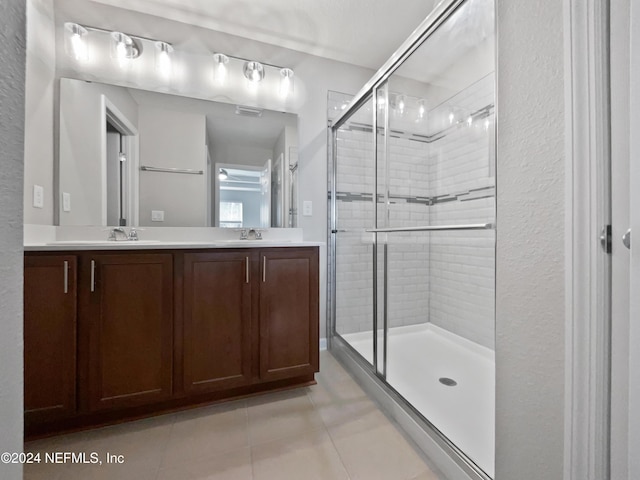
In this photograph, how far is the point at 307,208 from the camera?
7.00 ft

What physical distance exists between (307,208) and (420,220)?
104 centimetres

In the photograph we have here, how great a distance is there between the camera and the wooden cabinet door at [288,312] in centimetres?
152

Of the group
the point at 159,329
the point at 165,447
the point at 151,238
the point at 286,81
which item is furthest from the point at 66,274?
the point at 286,81

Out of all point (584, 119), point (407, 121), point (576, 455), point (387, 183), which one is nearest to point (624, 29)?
point (584, 119)

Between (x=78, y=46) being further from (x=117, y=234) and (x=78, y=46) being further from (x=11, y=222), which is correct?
(x=11, y=222)

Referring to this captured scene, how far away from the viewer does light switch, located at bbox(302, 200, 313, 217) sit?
212 cm

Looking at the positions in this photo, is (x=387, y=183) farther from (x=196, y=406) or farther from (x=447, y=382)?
(x=196, y=406)

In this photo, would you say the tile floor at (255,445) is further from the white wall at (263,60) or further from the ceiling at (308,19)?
the ceiling at (308,19)

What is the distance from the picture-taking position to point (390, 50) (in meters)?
2.14

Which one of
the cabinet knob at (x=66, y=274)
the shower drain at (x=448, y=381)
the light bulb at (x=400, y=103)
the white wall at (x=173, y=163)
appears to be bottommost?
the shower drain at (x=448, y=381)

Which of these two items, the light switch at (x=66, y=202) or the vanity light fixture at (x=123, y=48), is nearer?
the light switch at (x=66, y=202)

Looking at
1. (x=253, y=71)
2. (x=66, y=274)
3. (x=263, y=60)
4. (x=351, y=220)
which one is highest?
(x=263, y=60)

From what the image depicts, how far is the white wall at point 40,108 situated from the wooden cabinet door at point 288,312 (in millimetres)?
1258

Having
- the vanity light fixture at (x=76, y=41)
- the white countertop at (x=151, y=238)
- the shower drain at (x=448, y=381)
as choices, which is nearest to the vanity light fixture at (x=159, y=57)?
the vanity light fixture at (x=76, y=41)
